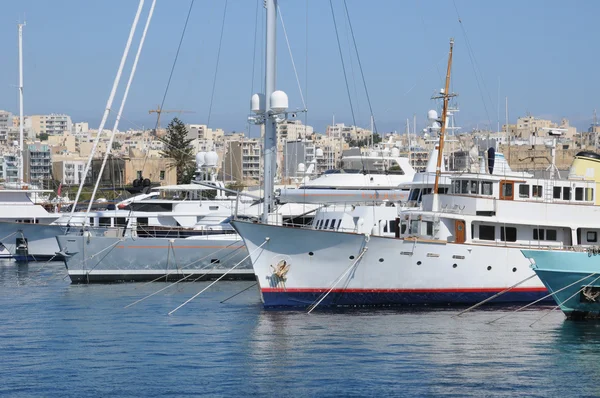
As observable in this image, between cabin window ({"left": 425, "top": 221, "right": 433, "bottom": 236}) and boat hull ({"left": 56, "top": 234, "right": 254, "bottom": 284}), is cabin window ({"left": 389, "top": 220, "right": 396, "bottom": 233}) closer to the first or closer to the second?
cabin window ({"left": 425, "top": 221, "right": 433, "bottom": 236})

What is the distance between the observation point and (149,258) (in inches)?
1753

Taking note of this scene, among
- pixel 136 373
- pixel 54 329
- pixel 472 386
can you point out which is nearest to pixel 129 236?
pixel 54 329

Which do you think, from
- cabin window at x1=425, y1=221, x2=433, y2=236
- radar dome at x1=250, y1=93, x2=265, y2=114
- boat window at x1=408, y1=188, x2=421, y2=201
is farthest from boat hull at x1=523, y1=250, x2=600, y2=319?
radar dome at x1=250, y1=93, x2=265, y2=114

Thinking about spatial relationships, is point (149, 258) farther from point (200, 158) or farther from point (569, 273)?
point (569, 273)

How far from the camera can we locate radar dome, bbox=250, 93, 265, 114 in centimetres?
3619

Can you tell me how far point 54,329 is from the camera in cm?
2998

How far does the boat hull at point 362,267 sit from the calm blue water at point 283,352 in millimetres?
1163

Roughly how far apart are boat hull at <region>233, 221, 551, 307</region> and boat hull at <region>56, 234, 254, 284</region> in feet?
35.2

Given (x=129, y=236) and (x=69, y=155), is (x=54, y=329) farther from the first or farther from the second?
(x=69, y=155)

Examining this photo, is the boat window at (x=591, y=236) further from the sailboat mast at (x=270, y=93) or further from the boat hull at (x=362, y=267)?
the sailboat mast at (x=270, y=93)

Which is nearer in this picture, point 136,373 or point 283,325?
point 136,373

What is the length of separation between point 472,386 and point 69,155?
17865cm

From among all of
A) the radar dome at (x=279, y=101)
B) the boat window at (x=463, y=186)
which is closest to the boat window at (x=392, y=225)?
the boat window at (x=463, y=186)

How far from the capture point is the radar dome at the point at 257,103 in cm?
3619
